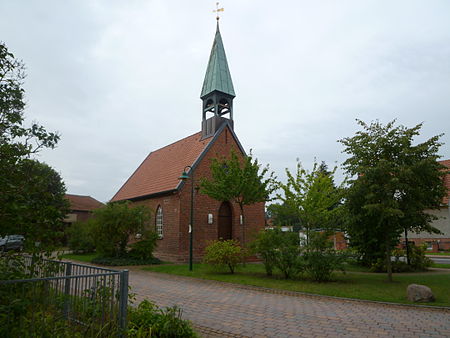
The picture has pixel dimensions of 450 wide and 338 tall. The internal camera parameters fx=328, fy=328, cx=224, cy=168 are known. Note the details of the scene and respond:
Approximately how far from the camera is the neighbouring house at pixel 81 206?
160ft

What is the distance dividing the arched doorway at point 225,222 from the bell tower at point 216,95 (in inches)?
206

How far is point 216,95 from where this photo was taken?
23734 mm

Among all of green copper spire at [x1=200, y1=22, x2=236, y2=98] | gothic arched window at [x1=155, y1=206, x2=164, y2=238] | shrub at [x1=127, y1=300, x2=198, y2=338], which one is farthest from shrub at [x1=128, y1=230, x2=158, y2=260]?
shrub at [x1=127, y1=300, x2=198, y2=338]

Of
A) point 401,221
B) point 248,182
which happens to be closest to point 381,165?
point 401,221

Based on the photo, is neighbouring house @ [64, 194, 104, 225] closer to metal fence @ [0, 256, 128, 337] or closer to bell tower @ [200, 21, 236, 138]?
bell tower @ [200, 21, 236, 138]

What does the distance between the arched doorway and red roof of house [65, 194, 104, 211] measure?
107ft

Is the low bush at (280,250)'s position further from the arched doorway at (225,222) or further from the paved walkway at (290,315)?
the arched doorway at (225,222)

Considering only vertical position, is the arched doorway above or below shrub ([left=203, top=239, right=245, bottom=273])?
above

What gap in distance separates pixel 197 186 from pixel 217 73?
9252mm

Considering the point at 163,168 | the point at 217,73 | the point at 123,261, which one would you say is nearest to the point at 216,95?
the point at 217,73

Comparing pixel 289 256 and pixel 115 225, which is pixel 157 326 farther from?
pixel 115 225

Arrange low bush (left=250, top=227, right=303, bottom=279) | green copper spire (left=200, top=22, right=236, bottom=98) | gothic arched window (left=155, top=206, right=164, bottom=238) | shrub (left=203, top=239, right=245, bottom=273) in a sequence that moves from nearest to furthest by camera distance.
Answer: low bush (left=250, top=227, right=303, bottom=279), shrub (left=203, top=239, right=245, bottom=273), gothic arched window (left=155, top=206, right=164, bottom=238), green copper spire (left=200, top=22, right=236, bottom=98)

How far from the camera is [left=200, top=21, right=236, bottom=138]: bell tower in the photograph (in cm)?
2359

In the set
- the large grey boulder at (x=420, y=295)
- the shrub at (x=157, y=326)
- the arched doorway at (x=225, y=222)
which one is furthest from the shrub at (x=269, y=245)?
the arched doorway at (x=225, y=222)
